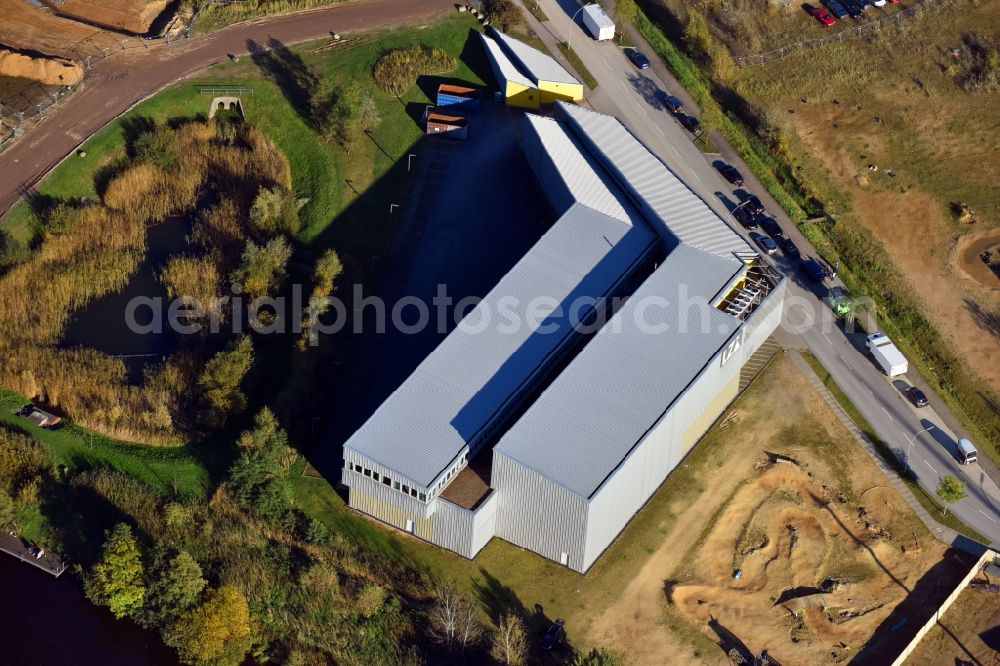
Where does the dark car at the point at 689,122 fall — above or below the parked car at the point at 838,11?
below

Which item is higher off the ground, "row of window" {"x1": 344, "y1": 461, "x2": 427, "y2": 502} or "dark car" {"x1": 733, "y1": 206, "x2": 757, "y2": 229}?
"dark car" {"x1": 733, "y1": 206, "x2": 757, "y2": 229}

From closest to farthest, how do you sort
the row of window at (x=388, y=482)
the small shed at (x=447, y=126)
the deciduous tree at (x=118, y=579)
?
the row of window at (x=388, y=482) < the deciduous tree at (x=118, y=579) < the small shed at (x=447, y=126)

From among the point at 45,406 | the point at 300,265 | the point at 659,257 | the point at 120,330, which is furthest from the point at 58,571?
the point at 659,257

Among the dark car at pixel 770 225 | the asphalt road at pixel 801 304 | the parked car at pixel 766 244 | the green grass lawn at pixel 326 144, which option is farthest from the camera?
the green grass lawn at pixel 326 144

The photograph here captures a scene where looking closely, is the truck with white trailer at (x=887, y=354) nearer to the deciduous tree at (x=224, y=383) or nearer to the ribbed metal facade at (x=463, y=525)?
the ribbed metal facade at (x=463, y=525)

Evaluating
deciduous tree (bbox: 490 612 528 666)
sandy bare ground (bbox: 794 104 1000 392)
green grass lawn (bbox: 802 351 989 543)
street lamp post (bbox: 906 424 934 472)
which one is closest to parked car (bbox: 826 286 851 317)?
green grass lawn (bbox: 802 351 989 543)

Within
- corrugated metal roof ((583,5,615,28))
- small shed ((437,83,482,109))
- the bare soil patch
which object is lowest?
the bare soil patch

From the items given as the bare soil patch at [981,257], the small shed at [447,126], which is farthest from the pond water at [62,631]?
the bare soil patch at [981,257]

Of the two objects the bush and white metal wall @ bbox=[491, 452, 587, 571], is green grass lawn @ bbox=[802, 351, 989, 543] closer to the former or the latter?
white metal wall @ bbox=[491, 452, 587, 571]
